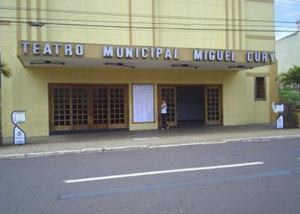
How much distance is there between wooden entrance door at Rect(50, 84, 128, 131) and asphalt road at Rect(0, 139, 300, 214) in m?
5.50

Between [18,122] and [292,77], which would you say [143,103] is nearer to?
[18,122]

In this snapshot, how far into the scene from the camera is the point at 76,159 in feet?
28.0

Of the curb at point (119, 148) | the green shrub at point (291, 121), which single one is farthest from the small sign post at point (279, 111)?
the curb at point (119, 148)

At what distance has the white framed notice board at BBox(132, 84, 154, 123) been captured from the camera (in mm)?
15328

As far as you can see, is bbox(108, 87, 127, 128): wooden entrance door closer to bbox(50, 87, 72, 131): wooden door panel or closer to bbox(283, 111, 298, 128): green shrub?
bbox(50, 87, 72, 131): wooden door panel

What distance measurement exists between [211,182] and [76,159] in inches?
178

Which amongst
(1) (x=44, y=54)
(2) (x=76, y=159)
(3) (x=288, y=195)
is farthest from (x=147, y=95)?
(3) (x=288, y=195)

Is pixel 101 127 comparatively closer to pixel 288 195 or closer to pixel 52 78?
pixel 52 78

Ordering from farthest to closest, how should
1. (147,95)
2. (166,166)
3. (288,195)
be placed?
(147,95) → (166,166) → (288,195)

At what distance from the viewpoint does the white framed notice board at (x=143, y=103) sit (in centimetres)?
1533

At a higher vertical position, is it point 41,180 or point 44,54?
point 44,54

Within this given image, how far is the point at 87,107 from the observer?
576 inches

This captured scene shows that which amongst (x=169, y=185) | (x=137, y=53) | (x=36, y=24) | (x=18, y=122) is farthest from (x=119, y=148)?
(x=36, y=24)

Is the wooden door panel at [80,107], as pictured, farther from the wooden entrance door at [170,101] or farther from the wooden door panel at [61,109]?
the wooden entrance door at [170,101]
